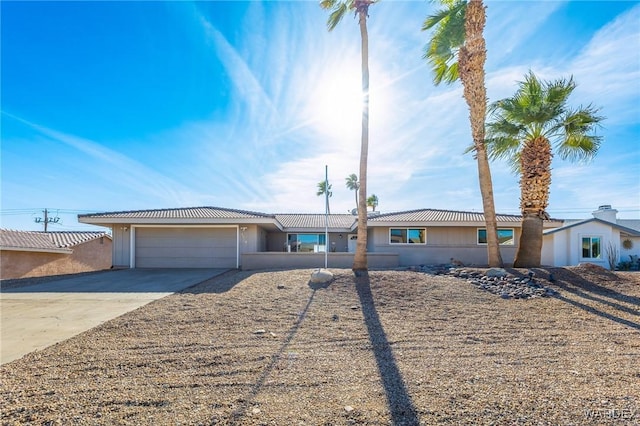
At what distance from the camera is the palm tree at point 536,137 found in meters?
11.2

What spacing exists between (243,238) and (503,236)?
1323 cm

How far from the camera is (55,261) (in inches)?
795

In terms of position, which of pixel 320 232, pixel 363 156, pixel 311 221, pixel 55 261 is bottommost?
pixel 55 261

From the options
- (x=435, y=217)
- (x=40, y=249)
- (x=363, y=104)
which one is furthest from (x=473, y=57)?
(x=40, y=249)

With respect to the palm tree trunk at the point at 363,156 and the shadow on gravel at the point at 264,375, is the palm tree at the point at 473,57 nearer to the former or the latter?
the palm tree trunk at the point at 363,156

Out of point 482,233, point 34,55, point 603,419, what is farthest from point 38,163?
point 482,233

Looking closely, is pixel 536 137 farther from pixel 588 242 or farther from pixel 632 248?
pixel 632 248

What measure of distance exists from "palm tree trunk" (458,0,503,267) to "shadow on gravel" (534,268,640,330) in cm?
188

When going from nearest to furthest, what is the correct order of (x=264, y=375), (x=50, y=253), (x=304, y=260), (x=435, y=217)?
1. (x=264, y=375)
2. (x=304, y=260)
3. (x=435, y=217)
4. (x=50, y=253)

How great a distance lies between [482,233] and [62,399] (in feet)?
57.4

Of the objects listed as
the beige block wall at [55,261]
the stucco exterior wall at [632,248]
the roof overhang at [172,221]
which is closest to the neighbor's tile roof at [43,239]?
the beige block wall at [55,261]

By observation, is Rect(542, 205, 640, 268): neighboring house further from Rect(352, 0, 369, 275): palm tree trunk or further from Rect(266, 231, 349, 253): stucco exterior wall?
Rect(352, 0, 369, 275): palm tree trunk

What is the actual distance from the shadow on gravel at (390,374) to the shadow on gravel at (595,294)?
4.55 m

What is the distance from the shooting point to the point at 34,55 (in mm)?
9477
